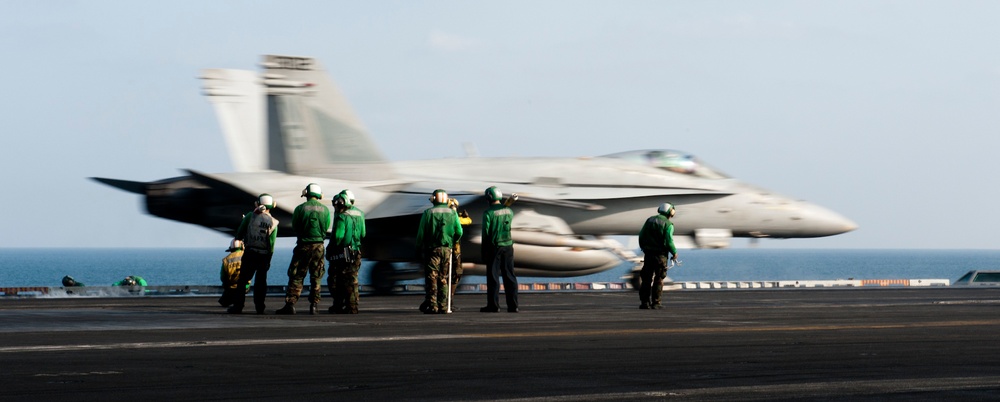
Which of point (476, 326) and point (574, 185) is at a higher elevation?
point (574, 185)

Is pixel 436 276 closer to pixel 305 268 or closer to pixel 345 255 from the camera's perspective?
pixel 345 255

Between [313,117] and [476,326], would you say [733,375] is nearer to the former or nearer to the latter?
[476,326]

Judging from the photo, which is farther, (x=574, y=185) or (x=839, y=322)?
(x=574, y=185)

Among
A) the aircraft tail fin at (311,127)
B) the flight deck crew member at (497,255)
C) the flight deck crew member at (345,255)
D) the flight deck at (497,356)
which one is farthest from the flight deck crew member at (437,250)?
the aircraft tail fin at (311,127)

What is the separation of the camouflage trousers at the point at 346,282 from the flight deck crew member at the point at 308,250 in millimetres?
269

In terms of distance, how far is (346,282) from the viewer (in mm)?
15953

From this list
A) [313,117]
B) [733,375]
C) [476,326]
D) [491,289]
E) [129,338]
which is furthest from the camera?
[313,117]

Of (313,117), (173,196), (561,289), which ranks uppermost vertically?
(313,117)

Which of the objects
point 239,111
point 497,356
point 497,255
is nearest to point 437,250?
point 497,255

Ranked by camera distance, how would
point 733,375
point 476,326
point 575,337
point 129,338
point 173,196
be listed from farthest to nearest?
point 173,196, point 476,326, point 575,337, point 129,338, point 733,375

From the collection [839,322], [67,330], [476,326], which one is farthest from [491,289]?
[67,330]

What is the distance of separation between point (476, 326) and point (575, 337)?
195cm

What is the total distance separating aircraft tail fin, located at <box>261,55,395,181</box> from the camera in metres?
24.5

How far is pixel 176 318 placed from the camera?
1431 cm
